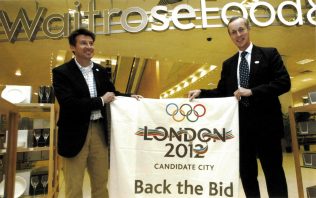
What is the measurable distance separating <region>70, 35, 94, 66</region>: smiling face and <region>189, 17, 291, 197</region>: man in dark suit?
0.84m

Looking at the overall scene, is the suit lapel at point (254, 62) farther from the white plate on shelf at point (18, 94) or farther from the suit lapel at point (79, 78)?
the white plate on shelf at point (18, 94)

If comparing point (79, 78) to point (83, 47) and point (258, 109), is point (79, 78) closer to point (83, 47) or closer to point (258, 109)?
point (83, 47)

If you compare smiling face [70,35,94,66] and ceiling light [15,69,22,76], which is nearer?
smiling face [70,35,94,66]

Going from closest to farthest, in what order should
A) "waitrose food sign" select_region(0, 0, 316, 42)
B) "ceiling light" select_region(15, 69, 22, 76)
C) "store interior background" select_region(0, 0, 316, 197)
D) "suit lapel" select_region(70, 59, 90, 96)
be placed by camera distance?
"suit lapel" select_region(70, 59, 90, 96) → "waitrose food sign" select_region(0, 0, 316, 42) → "store interior background" select_region(0, 0, 316, 197) → "ceiling light" select_region(15, 69, 22, 76)

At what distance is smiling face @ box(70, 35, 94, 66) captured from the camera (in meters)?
1.98

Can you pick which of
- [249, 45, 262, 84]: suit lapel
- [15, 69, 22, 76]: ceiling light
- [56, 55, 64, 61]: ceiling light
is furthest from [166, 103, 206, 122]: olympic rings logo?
[15, 69, 22, 76]: ceiling light

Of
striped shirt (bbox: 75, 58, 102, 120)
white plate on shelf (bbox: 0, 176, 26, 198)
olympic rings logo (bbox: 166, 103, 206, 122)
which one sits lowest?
white plate on shelf (bbox: 0, 176, 26, 198)

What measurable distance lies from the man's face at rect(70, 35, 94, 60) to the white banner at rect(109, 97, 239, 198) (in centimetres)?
41

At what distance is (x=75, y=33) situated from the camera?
202 centimetres

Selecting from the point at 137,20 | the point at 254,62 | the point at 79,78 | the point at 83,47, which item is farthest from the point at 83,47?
the point at 137,20

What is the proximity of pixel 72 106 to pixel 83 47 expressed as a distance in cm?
43

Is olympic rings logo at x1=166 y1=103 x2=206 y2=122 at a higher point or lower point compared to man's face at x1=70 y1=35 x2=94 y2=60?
lower

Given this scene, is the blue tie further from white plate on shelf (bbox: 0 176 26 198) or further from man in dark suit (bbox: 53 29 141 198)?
white plate on shelf (bbox: 0 176 26 198)

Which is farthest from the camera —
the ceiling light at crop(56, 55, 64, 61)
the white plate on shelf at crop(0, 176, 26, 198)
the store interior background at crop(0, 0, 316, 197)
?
→ the ceiling light at crop(56, 55, 64, 61)
